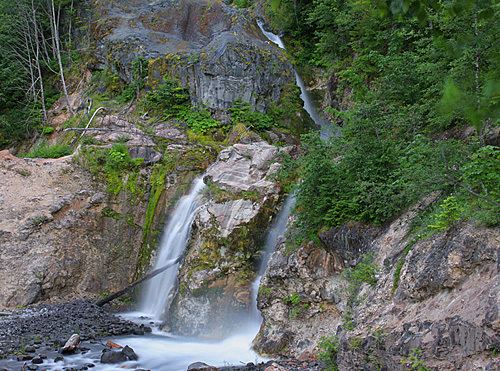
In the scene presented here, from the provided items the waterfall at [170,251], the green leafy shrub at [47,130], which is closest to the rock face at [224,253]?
the waterfall at [170,251]

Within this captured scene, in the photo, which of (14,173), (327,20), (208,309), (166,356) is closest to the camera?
(166,356)

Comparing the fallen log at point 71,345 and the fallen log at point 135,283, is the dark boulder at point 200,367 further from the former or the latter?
the fallen log at point 135,283

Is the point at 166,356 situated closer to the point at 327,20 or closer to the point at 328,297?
the point at 328,297

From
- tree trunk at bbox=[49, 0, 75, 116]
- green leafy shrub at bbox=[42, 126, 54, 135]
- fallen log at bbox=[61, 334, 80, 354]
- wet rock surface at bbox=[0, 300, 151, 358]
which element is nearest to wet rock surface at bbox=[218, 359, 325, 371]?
wet rock surface at bbox=[0, 300, 151, 358]

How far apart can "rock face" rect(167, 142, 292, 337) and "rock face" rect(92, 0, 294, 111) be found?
6.46 meters

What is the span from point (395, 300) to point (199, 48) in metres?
16.5

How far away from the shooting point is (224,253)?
37.3 feet

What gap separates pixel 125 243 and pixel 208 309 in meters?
4.93

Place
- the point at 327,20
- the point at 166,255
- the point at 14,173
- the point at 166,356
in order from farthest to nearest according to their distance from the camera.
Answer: the point at 327,20 → the point at 14,173 → the point at 166,255 → the point at 166,356

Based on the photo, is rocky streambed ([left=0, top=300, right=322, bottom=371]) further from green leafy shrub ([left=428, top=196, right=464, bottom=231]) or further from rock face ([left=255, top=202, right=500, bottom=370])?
green leafy shrub ([left=428, top=196, right=464, bottom=231])

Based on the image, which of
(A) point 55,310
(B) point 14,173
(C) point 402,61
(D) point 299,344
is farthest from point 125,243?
(C) point 402,61

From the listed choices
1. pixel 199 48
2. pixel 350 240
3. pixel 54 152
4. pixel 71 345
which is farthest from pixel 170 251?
pixel 199 48

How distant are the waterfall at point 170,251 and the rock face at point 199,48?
18.3ft

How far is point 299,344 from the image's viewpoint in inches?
333
